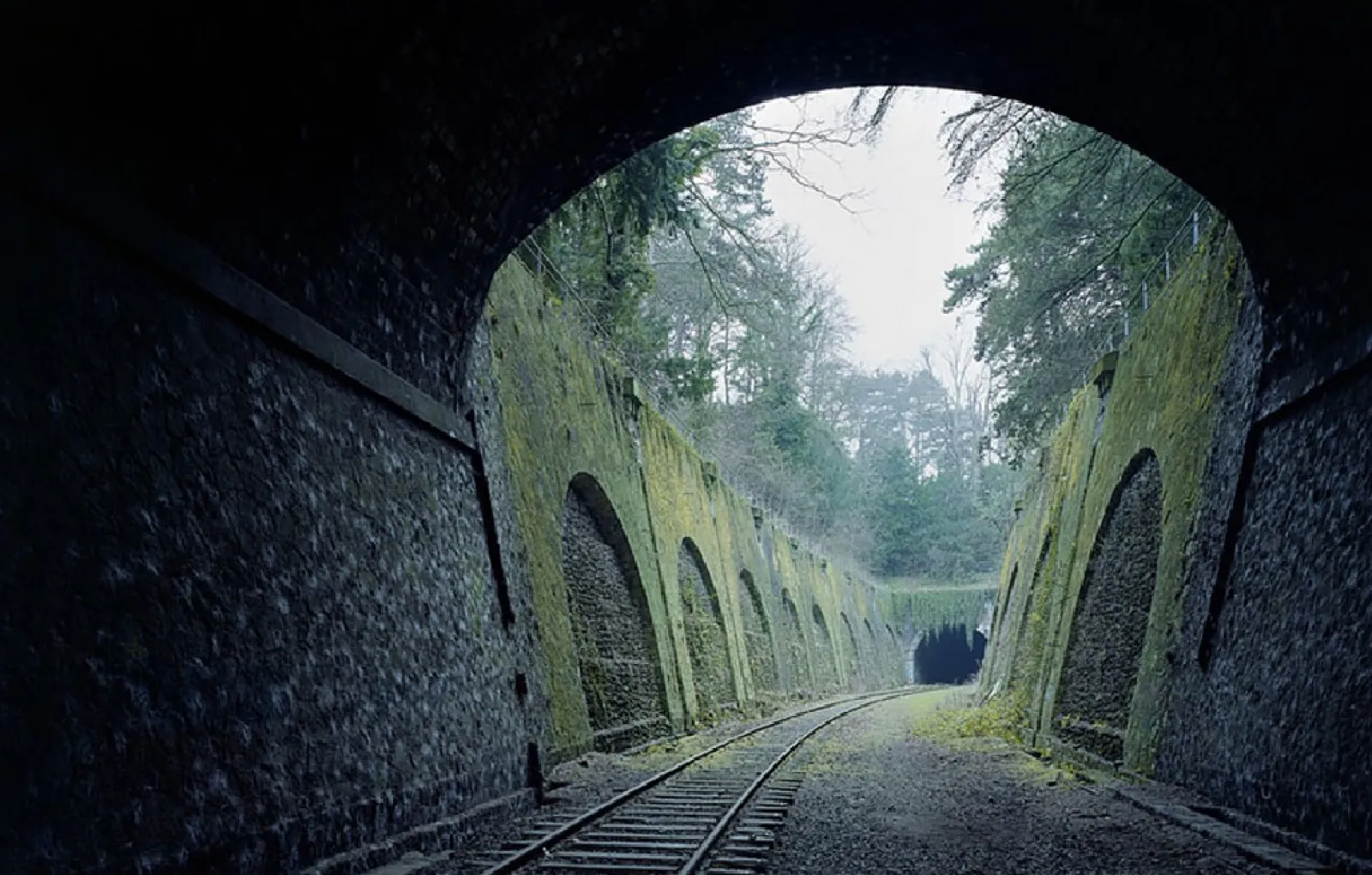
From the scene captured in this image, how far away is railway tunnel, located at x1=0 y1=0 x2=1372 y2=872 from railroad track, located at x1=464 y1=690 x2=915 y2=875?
3.26 ft

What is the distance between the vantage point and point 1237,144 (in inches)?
332

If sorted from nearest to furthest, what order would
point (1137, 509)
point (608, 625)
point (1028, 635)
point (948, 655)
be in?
point (1137, 509)
point (608, 625)
point (1028, 635)
point (948, 655)

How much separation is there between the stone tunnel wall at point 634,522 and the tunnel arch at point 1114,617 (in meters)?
6.93

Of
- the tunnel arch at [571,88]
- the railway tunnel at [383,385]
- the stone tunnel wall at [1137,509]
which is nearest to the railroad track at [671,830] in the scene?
the railway tunnel at [383,385]

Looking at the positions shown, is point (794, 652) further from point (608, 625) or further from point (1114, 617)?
point (1114, 617)

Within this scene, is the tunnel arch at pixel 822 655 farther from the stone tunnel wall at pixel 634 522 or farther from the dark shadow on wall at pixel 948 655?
the dark shadow on wall at pixel 948 655

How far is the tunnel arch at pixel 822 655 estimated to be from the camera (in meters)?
44.6

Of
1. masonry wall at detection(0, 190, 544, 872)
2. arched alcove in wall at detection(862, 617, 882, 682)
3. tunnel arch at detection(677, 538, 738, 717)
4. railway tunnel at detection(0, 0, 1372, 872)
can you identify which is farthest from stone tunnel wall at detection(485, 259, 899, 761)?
arched alcove in wall at detection(862, 617, 882, 682)

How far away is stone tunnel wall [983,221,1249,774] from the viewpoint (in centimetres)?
1177

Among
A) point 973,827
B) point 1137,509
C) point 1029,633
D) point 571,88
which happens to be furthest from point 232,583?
point 1029,633

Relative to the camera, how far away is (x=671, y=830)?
9.14 metres

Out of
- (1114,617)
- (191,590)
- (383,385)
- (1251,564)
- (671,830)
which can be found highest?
(383,385)

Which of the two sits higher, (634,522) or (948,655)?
(634,522)

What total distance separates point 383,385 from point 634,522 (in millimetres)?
10994
